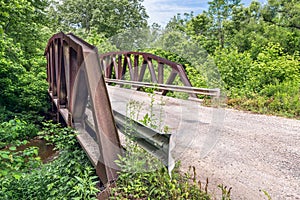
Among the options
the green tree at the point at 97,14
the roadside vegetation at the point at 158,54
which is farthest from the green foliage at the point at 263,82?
the green tree at the point at 97,14

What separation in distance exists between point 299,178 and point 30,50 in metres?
13.7

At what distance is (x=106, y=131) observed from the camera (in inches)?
110

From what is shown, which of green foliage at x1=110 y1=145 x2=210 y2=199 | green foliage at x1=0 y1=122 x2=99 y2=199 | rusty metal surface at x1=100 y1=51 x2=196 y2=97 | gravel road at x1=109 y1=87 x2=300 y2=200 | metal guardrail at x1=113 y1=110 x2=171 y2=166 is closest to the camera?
metal guardrail at x1=113 y1=110 x2=171 y2=166

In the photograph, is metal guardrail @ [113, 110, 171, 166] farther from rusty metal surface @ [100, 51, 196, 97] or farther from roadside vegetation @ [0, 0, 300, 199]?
rusty metal surface @ [100, 51, 196, 97]

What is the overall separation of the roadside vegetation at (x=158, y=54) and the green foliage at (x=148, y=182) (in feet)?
0.04

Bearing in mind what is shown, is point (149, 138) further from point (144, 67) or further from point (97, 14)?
point (97, 14)

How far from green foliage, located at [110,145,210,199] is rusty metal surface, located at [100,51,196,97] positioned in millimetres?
6159

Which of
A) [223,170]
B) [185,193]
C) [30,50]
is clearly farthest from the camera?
[30,50]

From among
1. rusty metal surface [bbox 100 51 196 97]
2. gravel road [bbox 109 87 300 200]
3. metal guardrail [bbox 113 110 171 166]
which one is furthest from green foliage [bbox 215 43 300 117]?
metal guardrail [bbox 113 110 171 166]

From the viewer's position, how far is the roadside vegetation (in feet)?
9.51

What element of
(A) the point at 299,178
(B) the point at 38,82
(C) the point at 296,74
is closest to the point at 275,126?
(A) the point at 299,178

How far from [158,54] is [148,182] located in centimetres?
1103

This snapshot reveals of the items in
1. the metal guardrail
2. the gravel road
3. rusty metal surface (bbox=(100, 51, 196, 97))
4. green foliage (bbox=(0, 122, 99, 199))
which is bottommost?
green foliage (bbox=(0, 122, 99, 199))

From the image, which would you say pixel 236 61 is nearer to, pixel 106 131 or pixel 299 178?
pixel 299 178
